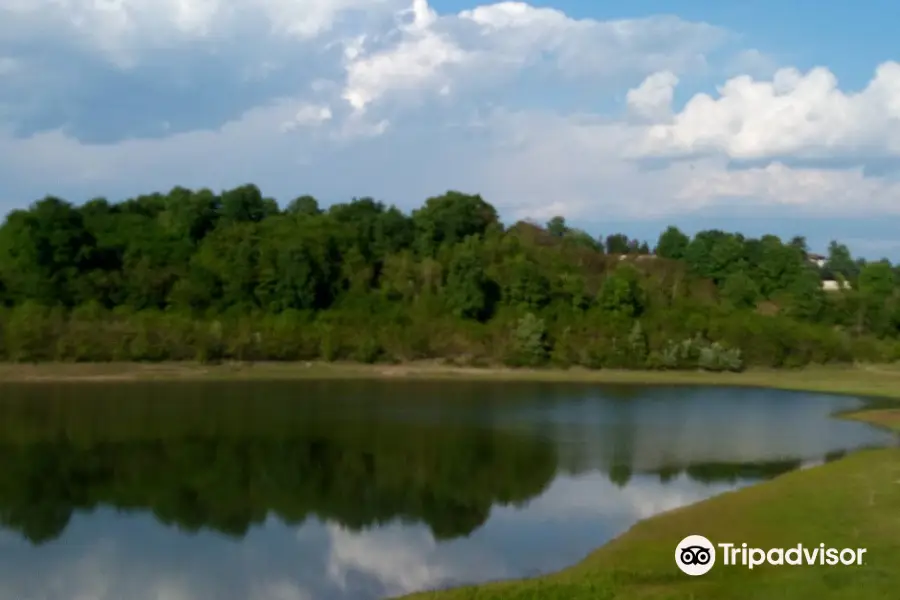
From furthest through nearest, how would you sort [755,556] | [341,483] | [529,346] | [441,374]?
[529,346] < [441,374] < [341,483] < [755,556]

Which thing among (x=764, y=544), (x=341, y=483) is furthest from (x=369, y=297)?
(x=764, y=544)

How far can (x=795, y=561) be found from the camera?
54.0ft

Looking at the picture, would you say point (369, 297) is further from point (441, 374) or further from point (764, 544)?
point (764, 544)

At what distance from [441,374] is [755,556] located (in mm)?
55851

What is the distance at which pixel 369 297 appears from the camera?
285 feet

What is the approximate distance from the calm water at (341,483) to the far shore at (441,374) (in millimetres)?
14105

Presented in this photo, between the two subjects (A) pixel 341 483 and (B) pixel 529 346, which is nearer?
(A) pixel 341 483

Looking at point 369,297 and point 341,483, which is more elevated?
point 369,297

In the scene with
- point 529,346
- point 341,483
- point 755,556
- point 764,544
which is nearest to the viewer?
point 755,556

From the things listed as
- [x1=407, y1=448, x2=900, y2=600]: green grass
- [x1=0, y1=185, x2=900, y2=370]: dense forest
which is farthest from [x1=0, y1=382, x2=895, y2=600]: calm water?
[x1=0, y1=185, x2=900, y2=370]: dense forest

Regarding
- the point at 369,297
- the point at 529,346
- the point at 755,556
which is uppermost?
the point at 369,297

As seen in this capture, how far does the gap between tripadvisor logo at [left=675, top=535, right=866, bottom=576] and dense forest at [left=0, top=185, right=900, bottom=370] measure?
58.2 meters

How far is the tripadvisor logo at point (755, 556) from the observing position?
52.5ft

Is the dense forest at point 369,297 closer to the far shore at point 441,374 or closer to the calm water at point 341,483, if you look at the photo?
the far shore at point 441,374
